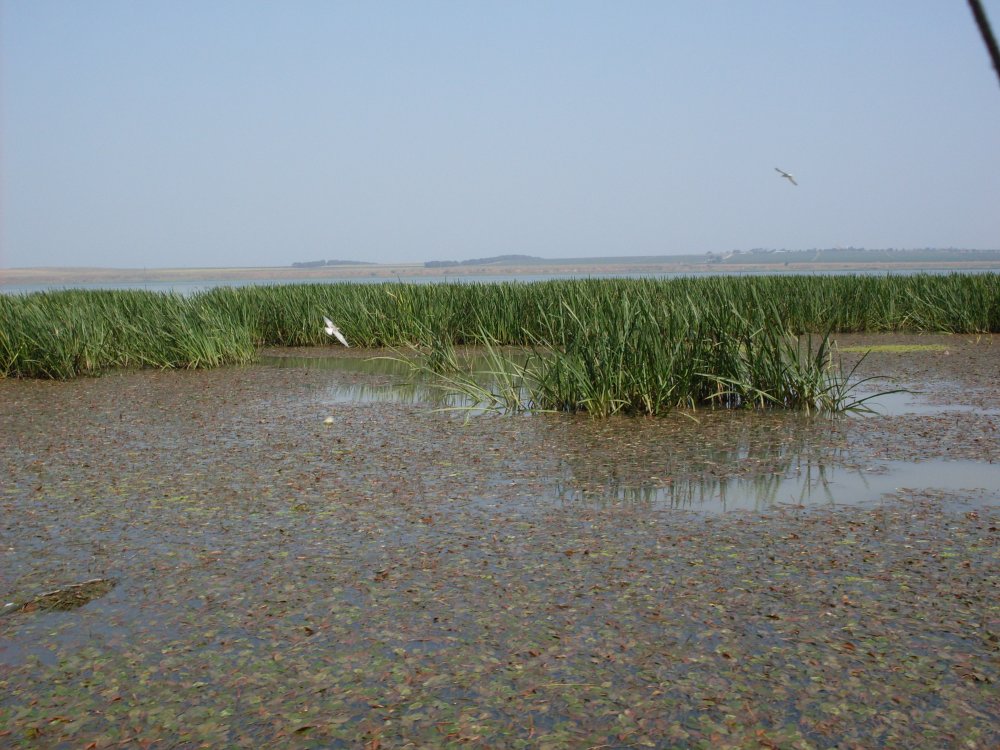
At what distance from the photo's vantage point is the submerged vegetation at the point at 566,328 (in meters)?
5.32

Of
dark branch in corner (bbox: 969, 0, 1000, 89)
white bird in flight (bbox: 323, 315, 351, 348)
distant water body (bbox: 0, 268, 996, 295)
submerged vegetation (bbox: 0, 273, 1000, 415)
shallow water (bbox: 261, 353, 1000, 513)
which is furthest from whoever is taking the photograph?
distant water body (bbox: 0, 268, 996, 295)

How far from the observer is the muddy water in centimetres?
188

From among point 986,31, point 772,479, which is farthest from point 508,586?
point 986,31

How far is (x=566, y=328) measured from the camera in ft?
25.9

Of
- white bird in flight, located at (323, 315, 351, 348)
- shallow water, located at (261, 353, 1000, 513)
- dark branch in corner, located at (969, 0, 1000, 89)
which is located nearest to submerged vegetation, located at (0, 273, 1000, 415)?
white bird in flight, located at (323, 315, 351, 348)

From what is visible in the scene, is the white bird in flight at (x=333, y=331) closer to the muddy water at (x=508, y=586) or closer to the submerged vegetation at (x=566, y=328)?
the submerged vegetation at (x=566, y=328)

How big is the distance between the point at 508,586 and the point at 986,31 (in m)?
2.16

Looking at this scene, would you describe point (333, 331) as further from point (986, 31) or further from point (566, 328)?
point (986, 31)

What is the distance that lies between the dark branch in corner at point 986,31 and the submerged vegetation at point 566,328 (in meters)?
4.37

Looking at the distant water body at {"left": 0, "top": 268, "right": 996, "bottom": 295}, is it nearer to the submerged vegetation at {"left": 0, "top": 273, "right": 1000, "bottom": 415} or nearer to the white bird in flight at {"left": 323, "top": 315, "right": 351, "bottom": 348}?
the submerged vegetation at {"left": 0, "top": 273, "right": 1000, "bottom": 415}

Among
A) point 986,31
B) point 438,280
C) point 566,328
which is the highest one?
point 986,31

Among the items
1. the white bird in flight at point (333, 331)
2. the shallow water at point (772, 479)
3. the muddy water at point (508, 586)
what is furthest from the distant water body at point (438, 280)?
the muddy water at point (508, 586)

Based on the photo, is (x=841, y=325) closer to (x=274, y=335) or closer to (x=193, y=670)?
(x=274, y=335)

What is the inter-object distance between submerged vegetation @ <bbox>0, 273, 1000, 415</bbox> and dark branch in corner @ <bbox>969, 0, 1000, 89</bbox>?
4.37 meters
